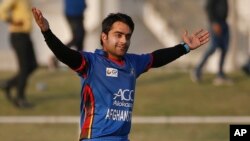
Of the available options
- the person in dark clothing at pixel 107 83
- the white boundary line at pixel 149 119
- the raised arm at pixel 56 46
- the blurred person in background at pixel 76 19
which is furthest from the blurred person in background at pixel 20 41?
the raised arm at pixel 56 46

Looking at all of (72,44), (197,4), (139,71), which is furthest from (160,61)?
(197,4)

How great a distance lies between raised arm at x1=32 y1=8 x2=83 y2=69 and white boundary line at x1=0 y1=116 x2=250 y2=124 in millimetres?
7114

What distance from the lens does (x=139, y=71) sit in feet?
Answer: 22.2

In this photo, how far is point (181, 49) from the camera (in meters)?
7.19

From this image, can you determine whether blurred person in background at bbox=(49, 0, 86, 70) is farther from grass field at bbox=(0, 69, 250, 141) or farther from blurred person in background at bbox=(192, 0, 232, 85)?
blurred person in background at bbox=(192, 0, 232, 85)

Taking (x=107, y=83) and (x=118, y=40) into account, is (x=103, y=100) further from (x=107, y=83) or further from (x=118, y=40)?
(x=118, y=40)

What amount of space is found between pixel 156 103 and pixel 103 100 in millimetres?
8119

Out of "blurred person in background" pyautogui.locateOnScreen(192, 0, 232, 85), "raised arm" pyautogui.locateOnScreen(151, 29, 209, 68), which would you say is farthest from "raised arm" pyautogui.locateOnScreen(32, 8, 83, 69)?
"blurred person in background" pyautogui.locateOnScreen(192, 0, 232, 85)

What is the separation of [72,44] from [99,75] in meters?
8.02

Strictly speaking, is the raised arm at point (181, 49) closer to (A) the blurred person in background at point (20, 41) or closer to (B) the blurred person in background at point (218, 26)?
(A) the blurred person in background at point (20, 41)

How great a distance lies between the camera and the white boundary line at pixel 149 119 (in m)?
13.4

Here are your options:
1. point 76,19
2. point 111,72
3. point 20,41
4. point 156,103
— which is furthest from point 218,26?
point 111,72

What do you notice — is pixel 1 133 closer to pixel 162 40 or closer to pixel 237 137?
pixel 237 137

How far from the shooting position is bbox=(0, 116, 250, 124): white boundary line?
1340 centimetres
